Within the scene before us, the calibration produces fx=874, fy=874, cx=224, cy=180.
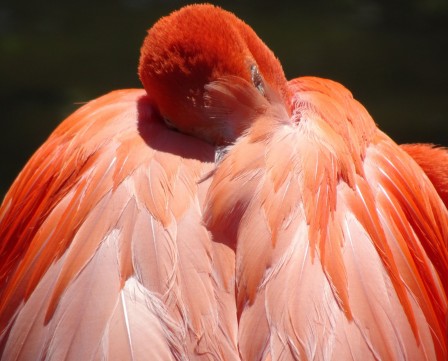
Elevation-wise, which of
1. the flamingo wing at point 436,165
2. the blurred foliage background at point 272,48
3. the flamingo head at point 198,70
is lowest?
the blurred foliage background at point 272,48

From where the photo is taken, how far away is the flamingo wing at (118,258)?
1.30 metres

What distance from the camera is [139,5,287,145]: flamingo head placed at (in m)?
1.55

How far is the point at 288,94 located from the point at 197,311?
0.58 meters

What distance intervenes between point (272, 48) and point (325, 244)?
2620 mm

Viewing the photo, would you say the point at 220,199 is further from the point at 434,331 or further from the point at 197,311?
the point at 434,331

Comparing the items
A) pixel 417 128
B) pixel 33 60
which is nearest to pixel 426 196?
pixel 417 128

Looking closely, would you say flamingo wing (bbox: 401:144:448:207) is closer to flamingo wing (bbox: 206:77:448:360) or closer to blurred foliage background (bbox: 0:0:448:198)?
flamingo wing (bbox: 206:77:448:360)

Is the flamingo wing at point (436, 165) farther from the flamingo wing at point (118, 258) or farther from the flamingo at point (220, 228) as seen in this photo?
the flamingo wing at point (118, 258)

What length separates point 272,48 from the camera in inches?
154

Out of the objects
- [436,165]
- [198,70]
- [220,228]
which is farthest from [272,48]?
[220,228]

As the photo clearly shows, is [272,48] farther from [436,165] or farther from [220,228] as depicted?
[220,228]

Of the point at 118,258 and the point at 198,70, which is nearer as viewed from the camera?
the point at 118,258

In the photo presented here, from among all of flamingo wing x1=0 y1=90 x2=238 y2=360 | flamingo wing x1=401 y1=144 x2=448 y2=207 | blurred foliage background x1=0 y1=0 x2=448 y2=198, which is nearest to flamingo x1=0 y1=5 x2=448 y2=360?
flamingo wing x1=0 y1=90 x2=238 y2=360

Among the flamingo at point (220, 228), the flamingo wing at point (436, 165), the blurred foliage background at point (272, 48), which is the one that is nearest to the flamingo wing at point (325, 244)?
the flamingo at point (220, 228)
